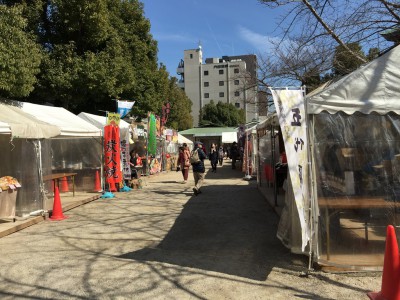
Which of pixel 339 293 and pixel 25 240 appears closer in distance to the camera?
pixel 339 293

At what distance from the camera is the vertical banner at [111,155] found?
13.8 meters

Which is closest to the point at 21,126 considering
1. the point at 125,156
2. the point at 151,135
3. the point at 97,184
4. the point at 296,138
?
the point at 296,138

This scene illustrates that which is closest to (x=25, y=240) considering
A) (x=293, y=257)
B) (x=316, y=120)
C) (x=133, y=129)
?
(x=293, y=257)

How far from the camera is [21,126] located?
8445 millimetres

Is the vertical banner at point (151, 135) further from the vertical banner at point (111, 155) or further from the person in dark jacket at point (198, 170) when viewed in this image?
the person in dark jacket at point (198, 170)

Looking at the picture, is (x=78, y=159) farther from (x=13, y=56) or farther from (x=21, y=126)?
(x=21, y=126)

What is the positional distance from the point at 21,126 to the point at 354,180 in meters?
6.66

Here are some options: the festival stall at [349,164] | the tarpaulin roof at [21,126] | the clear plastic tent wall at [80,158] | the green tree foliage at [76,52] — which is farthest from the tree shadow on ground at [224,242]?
the green tree foliage at [76,52]

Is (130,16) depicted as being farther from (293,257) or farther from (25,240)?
(293,257)

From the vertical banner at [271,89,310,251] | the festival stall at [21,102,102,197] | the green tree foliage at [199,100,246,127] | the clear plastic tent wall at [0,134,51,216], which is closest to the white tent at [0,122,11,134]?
the clear plastic tent wall at [0,134,51,216]

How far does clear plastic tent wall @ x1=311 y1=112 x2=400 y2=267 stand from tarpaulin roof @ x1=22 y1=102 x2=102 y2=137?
317 inches

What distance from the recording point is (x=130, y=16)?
72.2 ft

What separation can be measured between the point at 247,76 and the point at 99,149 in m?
12.4

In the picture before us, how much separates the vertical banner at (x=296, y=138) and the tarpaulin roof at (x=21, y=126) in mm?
5615
